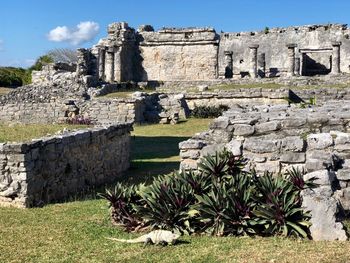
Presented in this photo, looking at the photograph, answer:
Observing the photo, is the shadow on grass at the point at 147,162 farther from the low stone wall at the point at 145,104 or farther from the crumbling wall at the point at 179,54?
the crumbling wall at the point at 179,54

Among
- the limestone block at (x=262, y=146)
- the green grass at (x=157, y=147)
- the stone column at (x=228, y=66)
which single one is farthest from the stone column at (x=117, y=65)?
the limestone block at (x=262, y=146)

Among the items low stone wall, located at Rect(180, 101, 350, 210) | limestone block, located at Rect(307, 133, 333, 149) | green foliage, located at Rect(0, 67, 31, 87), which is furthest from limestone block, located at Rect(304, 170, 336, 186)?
green foliage, located at Rect(0, 67, 31, 87)

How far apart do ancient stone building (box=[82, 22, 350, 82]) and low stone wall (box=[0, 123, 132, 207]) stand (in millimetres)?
22869

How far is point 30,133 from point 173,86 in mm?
19071

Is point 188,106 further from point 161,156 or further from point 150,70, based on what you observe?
point 150,70

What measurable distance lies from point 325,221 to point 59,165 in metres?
5.33

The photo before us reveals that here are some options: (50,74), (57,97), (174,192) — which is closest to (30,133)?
(174,192)

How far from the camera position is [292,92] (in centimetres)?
2556

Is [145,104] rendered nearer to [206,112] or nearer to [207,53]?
[206,112]

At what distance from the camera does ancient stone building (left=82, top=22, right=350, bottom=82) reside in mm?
36562

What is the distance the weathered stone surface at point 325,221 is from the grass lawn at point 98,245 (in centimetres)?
16

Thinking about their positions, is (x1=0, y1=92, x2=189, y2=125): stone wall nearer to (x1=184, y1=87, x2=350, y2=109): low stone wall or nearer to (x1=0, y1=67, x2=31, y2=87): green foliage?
(x1=184, y1=87, x2=350, y2=109): low stone wall

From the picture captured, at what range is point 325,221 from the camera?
6098 mm

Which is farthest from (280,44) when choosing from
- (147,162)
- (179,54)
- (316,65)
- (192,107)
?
(147,162)
